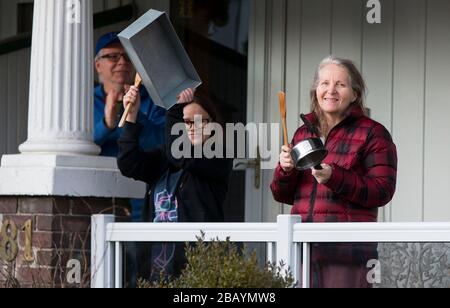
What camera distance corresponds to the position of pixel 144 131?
27.9 feet

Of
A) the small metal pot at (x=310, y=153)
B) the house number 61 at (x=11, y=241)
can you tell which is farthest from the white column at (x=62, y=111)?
the small metal pot at (x=310, y=153)

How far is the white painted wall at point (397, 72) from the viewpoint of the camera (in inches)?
346

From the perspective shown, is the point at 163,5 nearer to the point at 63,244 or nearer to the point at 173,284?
the point at 63,244

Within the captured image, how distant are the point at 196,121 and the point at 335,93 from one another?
1.10 m

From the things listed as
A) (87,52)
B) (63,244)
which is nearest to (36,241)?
(63,244)

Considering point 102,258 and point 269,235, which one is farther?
point 102,258

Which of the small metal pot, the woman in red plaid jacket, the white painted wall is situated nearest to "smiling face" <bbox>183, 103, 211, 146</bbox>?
the woman in red plaid jacket

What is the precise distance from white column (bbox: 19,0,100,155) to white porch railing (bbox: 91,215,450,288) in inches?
33.2

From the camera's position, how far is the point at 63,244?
310 inches

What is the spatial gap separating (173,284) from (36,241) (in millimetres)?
2085

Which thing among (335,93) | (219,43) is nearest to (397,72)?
(219,43)

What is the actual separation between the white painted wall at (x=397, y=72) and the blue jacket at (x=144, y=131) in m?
1.05

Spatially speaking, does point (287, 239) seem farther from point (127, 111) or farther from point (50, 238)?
point (50, 238)
